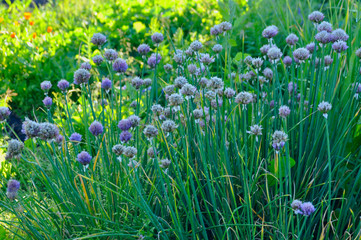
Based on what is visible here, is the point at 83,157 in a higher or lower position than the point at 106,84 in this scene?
lower

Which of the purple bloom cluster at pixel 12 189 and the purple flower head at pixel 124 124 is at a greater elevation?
the purple flower head at pixel 124 124

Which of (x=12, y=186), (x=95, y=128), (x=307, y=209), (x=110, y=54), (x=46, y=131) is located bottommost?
(x=307, y=209)

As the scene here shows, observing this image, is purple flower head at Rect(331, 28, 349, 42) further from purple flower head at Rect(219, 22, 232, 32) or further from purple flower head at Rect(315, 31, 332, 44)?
purple flower head at Rect(219, 22, 232, 32)

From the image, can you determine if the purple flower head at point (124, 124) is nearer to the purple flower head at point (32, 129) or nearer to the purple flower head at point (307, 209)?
the purple flower head at point (32, 129)

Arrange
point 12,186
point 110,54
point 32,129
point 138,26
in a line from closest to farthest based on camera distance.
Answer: point 32,129 < point 12,186 < point 110,54 < point 138,26

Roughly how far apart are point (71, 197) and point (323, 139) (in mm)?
1172

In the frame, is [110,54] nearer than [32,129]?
No

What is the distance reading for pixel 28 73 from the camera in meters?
4.07

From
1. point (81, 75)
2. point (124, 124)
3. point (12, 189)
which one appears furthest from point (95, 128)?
point (12, 189)

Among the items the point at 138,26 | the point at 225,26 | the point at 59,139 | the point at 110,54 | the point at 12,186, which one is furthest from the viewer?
the point at 138,26

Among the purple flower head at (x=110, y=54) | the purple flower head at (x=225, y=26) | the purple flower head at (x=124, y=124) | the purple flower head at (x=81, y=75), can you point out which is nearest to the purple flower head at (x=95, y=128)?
the purple flower head at (x=124, y=124)

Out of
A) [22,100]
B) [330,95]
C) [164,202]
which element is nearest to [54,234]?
[164,202]

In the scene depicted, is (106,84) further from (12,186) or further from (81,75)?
(12,186)

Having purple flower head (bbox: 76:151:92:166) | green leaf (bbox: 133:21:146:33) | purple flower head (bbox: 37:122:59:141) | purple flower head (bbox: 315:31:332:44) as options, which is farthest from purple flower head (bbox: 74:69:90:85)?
green leaf (bbox: 133:21:146:33)
